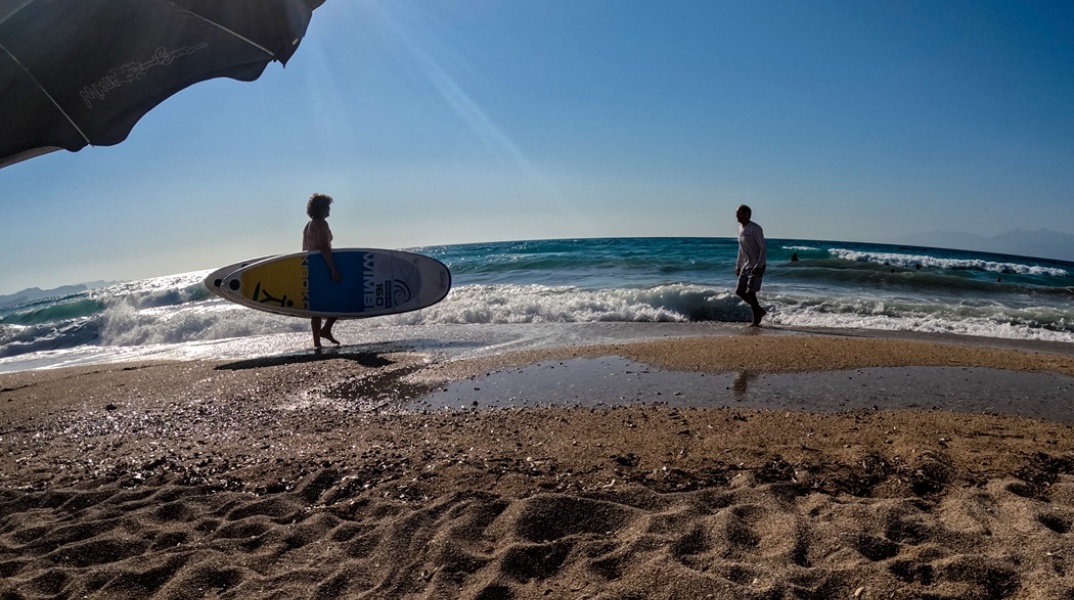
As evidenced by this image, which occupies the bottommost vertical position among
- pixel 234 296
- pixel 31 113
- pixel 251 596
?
pixel 251 596

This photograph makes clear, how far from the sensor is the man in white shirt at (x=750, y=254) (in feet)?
28.5

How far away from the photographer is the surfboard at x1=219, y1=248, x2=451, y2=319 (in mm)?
8648

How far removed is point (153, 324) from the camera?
1170 centimetres

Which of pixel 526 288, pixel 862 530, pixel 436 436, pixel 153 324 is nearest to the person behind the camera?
pixel 862 530

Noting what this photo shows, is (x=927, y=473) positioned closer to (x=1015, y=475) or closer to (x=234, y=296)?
(x=1015, y=475)

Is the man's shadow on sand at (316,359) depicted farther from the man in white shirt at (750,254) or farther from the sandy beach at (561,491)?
the man in white shirt at (750,254)

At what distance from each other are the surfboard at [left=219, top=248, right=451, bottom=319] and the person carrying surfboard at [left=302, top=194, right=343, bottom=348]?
16 cm

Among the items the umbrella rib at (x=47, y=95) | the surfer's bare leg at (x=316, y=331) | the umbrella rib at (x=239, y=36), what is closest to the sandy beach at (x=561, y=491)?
the umbrella rib at (x=47, y=95)

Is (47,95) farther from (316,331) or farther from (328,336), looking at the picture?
(328,336)

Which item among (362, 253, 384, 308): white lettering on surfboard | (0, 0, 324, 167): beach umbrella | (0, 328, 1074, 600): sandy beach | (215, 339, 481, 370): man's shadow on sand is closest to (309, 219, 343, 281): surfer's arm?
(362, 253, 384, 308): white lettering on surfboard

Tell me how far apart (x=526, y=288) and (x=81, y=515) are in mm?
11567

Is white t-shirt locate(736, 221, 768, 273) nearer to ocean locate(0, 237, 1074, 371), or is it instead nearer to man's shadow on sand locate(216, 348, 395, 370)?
ocean locate(0, 237, 1074, 371)

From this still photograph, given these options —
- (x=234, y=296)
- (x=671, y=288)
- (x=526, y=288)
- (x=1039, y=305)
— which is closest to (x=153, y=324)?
(x=234, y=296)

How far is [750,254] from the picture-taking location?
8758mm
